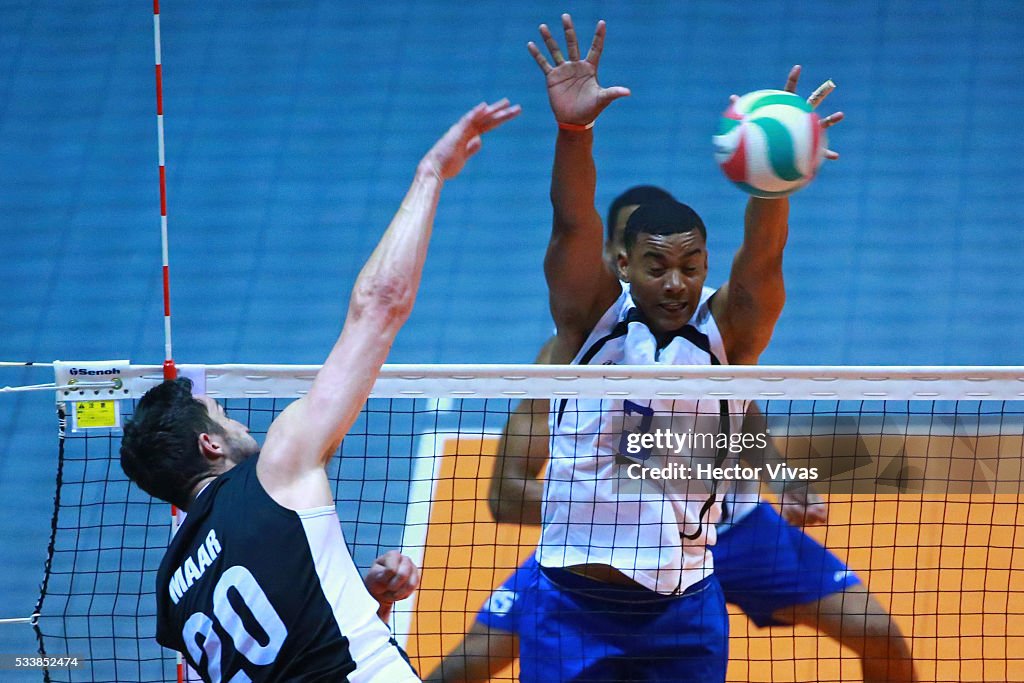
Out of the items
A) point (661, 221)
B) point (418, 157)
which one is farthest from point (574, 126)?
point (418, 157)

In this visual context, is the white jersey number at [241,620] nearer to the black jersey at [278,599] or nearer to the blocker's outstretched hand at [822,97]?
the black jersey at [278,599]

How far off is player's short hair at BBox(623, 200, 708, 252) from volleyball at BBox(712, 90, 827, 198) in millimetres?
244

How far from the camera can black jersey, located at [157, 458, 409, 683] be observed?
253 centimetres

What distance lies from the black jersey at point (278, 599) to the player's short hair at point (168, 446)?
0.82ft

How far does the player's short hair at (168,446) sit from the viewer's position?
9.24 feet

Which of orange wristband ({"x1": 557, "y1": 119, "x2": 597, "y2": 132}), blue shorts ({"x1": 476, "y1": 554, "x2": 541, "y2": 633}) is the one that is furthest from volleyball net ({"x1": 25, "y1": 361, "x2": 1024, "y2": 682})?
orange wristband ({"x1": 557, "y1": 119, "x2": 597, "y2": 132})

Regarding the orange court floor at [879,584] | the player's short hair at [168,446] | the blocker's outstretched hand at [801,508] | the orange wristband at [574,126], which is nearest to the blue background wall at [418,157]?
the orange court floor at [879,584]

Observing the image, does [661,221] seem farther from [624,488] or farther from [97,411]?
[97,411]

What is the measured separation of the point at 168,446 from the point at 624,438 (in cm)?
150

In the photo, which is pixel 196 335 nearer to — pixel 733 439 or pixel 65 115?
pixel 65 115

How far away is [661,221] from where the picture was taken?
3842 millimetres

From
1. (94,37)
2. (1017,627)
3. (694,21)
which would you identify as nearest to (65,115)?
(94,37)

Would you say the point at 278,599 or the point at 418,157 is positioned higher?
the point at 418,157

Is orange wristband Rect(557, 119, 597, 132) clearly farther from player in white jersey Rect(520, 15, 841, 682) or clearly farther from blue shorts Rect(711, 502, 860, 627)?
blue shorts Rect(711, 502, 860, 627)
